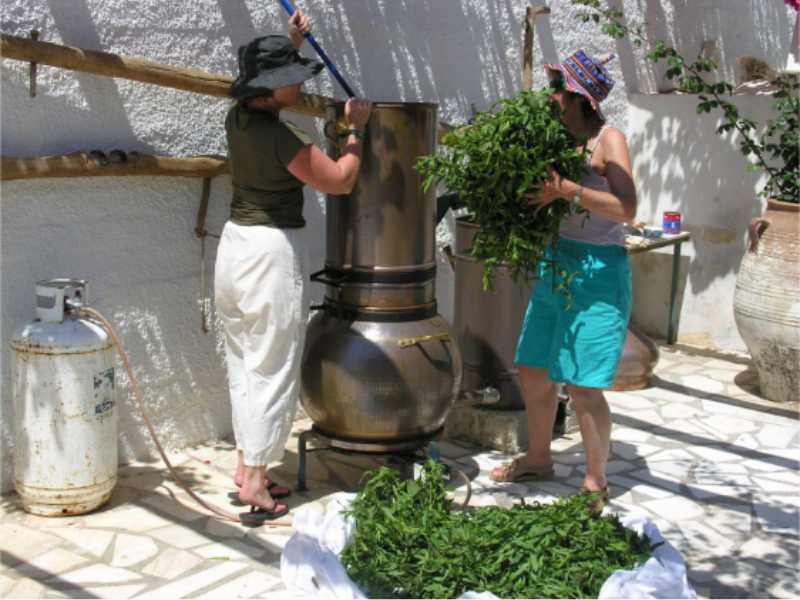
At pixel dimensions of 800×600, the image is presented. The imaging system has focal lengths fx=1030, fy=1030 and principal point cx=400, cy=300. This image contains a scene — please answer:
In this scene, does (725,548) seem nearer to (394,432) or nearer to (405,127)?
(394,432)

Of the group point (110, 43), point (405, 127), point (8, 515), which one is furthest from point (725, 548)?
point (110, 43)

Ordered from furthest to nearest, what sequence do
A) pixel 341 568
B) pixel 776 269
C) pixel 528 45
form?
pixel 528 45 → pixel 776 269 → pixel 341 568

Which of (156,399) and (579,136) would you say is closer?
(579,136)

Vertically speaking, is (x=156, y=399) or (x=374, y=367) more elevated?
(x=374, y=367)

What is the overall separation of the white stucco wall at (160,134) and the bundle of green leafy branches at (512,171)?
1.40 metres

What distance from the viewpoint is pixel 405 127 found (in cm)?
462

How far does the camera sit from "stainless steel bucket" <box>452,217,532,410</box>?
5.66m

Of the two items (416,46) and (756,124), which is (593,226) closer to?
(416,46)

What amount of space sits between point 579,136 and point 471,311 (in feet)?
5.17

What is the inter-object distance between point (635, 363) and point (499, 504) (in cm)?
237

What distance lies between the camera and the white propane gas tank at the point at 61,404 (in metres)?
4.31

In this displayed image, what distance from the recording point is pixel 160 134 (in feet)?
16.5

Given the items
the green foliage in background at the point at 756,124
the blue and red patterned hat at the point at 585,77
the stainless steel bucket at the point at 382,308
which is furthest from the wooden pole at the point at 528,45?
the blue and red patterned hat at the point at 585,77

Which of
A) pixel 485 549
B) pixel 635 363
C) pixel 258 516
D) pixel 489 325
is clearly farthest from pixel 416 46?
pixel 485 549
